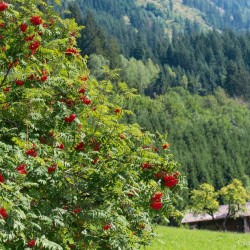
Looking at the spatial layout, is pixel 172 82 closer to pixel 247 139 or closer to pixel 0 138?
pixel 247 139

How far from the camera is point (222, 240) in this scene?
86.6 feet

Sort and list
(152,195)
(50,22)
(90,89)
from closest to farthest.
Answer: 1. (152,195)
2. (90,89)
3. (50,22)

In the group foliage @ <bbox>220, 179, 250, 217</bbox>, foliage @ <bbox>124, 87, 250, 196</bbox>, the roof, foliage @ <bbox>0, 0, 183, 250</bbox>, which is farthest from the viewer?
foliage @ <bbox>124, 87, 250, 196</bbox>

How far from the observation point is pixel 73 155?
8.63 m

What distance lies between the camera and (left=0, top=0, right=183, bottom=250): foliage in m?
7.84

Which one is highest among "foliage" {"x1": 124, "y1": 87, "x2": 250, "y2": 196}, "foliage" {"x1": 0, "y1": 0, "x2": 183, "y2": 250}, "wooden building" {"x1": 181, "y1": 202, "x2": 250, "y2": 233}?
"foliage" {"x1": 0, "y1": 0, "x2": 183, "y2": 250}

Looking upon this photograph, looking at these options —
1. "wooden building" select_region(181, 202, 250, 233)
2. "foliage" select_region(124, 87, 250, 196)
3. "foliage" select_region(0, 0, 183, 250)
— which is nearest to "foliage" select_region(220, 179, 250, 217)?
"wooden building" select_region(181, 202, 250, 233)

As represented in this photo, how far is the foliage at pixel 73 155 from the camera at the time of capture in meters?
7.84

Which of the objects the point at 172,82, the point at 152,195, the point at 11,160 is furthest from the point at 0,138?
the point at 172,82

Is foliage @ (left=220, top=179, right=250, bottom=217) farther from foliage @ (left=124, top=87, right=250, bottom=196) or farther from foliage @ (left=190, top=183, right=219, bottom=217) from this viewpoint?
foliage @ (left=124, top=87, right=250, bottom=196)

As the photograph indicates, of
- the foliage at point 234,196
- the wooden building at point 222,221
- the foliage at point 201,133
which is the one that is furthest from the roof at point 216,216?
the foliage at point 201,133

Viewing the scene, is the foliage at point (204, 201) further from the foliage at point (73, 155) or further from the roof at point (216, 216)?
the foliage at point (73, 155)

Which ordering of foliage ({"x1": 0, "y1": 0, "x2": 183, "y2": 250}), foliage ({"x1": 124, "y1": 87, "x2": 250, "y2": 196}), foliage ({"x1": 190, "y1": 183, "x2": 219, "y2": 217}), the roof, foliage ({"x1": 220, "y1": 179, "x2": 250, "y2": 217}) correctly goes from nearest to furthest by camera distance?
foliage ({"x1": 0, "y1": 0, "x2": 183, "y2": 250})
foliage ({"x1": 190, "y1": 183, "x2": 219, "y2": 217})
foliage ({"x1": 220, "y1": 179, "x2": 250, "y2": 217})
the roof
foliage ({"x1": 124, "y1": 87, "x2": 250, "y2": 196})

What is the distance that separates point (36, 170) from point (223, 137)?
433 feet
